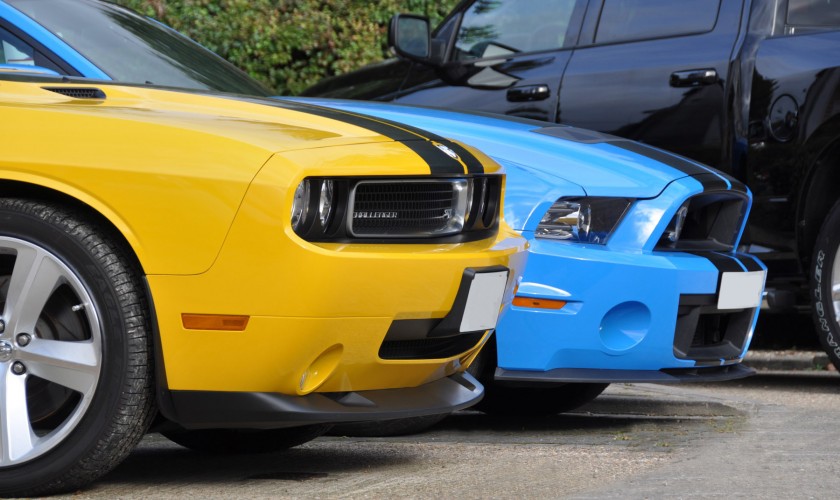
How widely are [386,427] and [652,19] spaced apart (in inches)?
113

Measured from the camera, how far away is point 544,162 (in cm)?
506

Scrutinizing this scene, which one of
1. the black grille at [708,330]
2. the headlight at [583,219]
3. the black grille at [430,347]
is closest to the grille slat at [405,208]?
the black grille at [430,347]

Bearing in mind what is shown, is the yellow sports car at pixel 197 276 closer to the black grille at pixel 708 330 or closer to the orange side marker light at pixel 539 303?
the orange side marker light at pixel 539 303

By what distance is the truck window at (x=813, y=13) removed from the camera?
658cm

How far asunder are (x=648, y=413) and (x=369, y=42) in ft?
20.2

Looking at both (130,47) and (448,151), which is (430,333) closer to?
(448,151)

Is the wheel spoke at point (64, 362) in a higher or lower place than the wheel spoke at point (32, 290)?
lower

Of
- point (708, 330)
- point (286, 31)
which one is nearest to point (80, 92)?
point (708, 330)

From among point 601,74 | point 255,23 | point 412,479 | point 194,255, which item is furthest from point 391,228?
point 255,23

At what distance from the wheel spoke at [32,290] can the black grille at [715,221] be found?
2.58m

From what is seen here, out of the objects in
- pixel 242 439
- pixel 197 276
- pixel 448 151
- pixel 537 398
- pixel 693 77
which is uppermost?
pixel 448 151

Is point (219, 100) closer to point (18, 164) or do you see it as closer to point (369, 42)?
point (18, 164)

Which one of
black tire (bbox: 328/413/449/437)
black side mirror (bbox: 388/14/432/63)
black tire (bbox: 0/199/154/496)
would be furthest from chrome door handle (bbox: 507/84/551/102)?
black tire (bbox: 0/199/154/496)

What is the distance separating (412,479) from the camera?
4.07 meters
